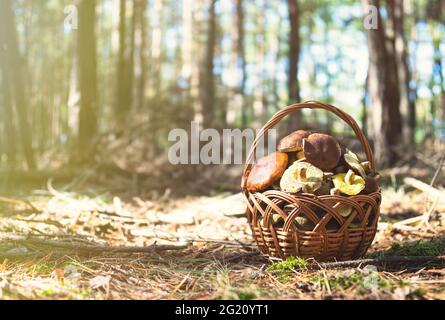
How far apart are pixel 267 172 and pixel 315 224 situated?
37cm

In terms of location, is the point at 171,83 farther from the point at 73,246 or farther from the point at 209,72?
the point at 73,246

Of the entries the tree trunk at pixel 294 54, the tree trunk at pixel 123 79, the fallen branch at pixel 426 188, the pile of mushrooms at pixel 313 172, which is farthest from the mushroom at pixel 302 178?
the tree trunk at pixel 123 79

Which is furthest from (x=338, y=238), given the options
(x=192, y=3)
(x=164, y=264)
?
(x=192, y=3)

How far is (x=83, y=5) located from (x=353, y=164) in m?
5.99

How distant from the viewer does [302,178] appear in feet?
7.77

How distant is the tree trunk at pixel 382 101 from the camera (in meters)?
5.66

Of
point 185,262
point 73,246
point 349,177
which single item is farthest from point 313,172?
point 73,246

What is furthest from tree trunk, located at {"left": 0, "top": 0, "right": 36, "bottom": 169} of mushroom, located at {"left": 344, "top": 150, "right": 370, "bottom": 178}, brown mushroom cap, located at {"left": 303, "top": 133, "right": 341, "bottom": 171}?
mushroom, located at {"left": 344, "top": 150, "right": 370, "bottom": 178}

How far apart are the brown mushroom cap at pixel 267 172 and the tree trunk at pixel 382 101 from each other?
350 cm

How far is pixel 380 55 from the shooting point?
18.6 feet

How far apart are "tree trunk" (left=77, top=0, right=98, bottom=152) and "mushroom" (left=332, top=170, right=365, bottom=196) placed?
535cm

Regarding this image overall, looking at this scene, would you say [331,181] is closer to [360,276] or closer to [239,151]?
[360,276]

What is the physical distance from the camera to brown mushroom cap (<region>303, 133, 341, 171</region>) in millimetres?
2391

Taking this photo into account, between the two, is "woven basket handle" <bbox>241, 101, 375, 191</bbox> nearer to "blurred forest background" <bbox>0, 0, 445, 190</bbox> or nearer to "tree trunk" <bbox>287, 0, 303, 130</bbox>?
"blurred forest background" <bbox>0, 0, 445, 190</bbox>
